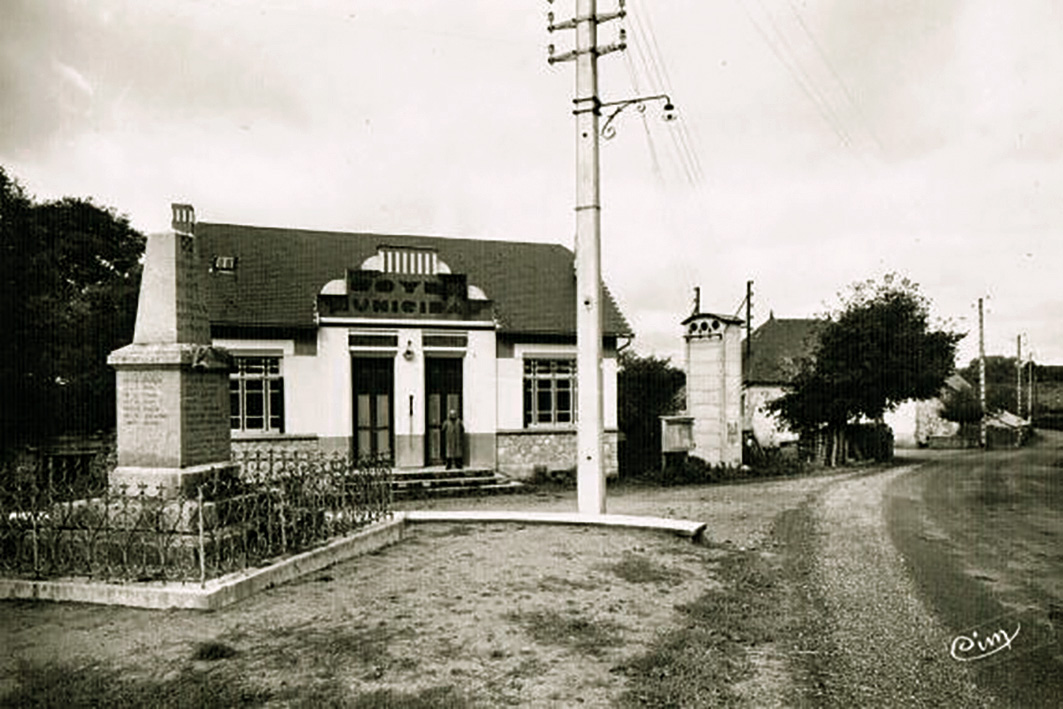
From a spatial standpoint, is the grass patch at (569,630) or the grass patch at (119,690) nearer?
the grass patch at (119,690)

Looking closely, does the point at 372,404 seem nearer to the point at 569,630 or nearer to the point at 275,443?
the point at 275,443

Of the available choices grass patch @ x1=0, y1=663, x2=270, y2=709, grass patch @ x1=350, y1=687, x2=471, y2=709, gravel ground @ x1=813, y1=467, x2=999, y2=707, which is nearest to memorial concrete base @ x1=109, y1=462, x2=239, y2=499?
grass patch @ x1=0, y1=663, x2=270, y2=709

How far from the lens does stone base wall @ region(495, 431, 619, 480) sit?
824 inches

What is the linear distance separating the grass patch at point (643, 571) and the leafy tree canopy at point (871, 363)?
21.6m

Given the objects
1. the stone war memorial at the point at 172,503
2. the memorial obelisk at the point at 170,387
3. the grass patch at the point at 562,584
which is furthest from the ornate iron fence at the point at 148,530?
the grass patch at the point at 562,584

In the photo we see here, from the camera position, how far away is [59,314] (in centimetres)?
2605

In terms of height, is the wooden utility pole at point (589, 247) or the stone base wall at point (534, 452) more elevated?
the wooden utility pole at point (589, 247)

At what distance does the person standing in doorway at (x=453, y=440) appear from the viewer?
1992 cm

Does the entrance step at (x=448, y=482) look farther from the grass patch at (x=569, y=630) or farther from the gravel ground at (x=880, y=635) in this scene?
the grass patch at (x=569, y=630)

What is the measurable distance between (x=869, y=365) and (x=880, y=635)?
23810 millimetres

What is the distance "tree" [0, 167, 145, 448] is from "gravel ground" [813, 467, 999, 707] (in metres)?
15.8

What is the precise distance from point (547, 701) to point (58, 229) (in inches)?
1502

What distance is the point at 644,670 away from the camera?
587 cm

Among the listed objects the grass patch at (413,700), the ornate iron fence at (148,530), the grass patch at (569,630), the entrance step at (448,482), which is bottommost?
the entrance step at (448,482)
